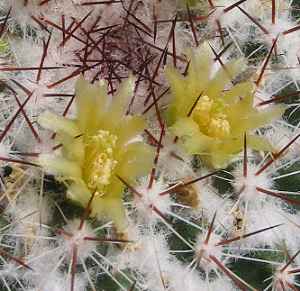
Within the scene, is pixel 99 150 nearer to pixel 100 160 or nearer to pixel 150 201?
pixel 100 160

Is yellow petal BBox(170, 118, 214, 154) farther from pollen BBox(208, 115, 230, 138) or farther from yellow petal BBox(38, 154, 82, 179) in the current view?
yellow petal BBox(38, 154, 82, 179)

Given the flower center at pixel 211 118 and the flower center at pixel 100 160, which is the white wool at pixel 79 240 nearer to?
the flower center at pixel 100 160

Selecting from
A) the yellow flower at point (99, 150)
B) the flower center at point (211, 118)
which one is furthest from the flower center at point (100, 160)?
the flower center at point (211, 118)

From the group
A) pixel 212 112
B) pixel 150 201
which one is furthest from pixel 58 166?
pixel 212 112

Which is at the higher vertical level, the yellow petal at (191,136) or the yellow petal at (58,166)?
the yellow petal at (191,136)

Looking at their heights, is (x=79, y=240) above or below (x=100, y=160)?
below

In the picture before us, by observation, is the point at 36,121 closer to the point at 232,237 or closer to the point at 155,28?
the point at 155,28

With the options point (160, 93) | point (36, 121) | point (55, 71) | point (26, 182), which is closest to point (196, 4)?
point (160, 93)
